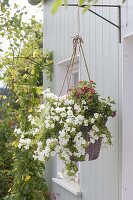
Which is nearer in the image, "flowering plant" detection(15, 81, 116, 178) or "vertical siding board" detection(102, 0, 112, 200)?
"flowering plant" detection(15, 81, 116, 178)

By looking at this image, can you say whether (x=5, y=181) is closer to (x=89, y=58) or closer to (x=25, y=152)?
(x=25, y=152)

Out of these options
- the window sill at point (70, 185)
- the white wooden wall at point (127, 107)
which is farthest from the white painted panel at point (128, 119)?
the window sill at point (70, 185)

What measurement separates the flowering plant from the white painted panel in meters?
0.12

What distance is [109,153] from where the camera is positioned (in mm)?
3332

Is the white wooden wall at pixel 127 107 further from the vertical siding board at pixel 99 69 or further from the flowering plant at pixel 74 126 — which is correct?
the vertical siding board at pixel 99 69

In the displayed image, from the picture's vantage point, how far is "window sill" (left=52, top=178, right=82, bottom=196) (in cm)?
416

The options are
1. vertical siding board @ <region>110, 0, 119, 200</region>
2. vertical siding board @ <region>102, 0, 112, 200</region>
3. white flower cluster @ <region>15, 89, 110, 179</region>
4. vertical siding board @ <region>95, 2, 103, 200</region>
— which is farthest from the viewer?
vertical siding board @ <region>95, 2, 103, 200</region>

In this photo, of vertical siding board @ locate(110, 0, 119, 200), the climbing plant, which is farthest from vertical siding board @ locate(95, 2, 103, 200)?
the climbing plant

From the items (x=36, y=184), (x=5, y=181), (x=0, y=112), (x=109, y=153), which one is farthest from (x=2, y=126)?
(x=109, y=153)

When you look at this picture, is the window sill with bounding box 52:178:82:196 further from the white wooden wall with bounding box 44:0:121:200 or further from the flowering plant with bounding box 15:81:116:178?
the flowering plant with bounding box 15:81:116:178

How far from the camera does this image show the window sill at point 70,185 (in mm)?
4164

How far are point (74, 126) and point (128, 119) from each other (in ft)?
1.29

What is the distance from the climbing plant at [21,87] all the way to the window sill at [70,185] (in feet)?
0.93

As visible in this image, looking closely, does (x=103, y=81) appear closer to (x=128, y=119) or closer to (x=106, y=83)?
(x=106, y=83)
